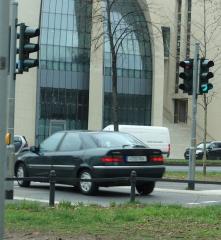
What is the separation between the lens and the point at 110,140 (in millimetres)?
16234

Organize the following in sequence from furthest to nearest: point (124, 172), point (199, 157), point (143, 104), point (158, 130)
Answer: point (143, 104) → point (199, 157) → point (158, 130) → point (124, 172)

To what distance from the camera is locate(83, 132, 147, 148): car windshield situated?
16078 millimetres

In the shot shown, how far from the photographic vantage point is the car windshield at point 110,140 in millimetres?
16078

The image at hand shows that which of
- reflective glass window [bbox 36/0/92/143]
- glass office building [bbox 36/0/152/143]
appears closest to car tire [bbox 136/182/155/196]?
glass office building [bbox 36/0/152/143]

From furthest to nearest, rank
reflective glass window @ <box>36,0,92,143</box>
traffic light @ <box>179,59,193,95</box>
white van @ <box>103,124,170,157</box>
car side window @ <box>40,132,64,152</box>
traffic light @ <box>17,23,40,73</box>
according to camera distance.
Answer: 1. reflective glass window @ <box>36,0,92,143</box>
2. white van @ <box>103,124,170,157</box>
3. traffic light @ <box>179,59,193,95</box>
4. car side window @ <box>40,132,64,152</box>
5. traffic light @ <box>17,23,40,73</box>

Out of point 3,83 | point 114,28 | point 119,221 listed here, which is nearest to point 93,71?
point 114,28

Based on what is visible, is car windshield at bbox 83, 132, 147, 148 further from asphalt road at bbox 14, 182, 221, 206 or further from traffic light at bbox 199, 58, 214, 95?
traffic light at bbox 199, 58, 214, 95

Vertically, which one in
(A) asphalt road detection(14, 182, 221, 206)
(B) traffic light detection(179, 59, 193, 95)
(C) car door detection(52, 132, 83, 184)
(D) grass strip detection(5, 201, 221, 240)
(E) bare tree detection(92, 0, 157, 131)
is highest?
(E) bare tree detection(92, 0, 157, 131)

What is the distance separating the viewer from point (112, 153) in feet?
51.2

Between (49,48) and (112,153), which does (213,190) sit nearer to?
(112,153)

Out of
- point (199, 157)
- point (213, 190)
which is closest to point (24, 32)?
point (213, 190)

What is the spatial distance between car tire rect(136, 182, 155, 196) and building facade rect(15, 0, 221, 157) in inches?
1660

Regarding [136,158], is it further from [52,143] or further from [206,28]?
[206,28]

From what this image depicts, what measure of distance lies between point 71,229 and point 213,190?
10430 mm
